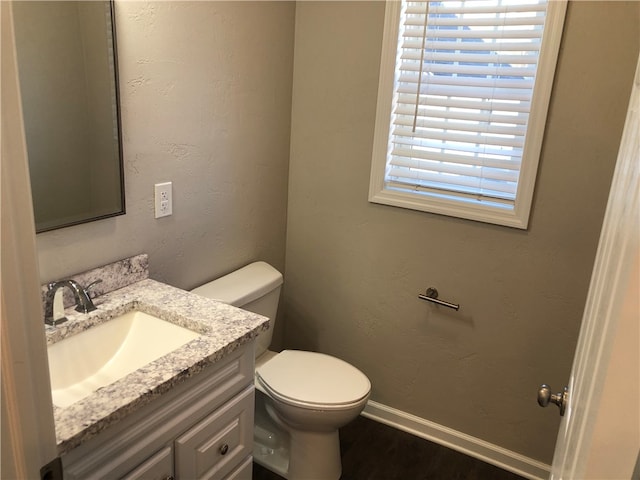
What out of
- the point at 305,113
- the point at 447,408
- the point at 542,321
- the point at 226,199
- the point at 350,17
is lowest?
the point at 447,408

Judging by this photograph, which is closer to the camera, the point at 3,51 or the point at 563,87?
Result: the point at 3,51

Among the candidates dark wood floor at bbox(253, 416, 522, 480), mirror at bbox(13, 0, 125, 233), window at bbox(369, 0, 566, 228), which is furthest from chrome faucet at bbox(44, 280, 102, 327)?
window at bbox(369, 0, 566, 228)

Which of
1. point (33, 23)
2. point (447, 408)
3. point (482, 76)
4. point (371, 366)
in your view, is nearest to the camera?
point (33, 23)

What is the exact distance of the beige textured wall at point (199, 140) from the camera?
63.1 inches

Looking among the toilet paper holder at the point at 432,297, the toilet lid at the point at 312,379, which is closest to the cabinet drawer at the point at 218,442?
the toilet lid at the point at 312,379

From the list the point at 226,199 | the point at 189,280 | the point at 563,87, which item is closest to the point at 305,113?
the point at 226,199

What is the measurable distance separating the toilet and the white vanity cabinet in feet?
1.14

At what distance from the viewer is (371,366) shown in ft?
8.22

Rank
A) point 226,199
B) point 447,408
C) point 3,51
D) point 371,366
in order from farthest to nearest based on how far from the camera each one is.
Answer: point 371,366 < point 447,408 < point 226,199 < point 3,51

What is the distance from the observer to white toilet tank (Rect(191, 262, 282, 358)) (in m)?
1.97

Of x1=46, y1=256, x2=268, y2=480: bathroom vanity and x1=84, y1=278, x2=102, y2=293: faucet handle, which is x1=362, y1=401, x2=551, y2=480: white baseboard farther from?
x1=84, y1=278, x2=102, y2=293: faucet handle

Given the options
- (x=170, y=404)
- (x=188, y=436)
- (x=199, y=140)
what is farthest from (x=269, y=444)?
(x=199, y=140)

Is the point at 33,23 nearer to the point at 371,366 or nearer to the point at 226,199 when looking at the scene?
the point at 226,199

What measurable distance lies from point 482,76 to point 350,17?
61 cm
